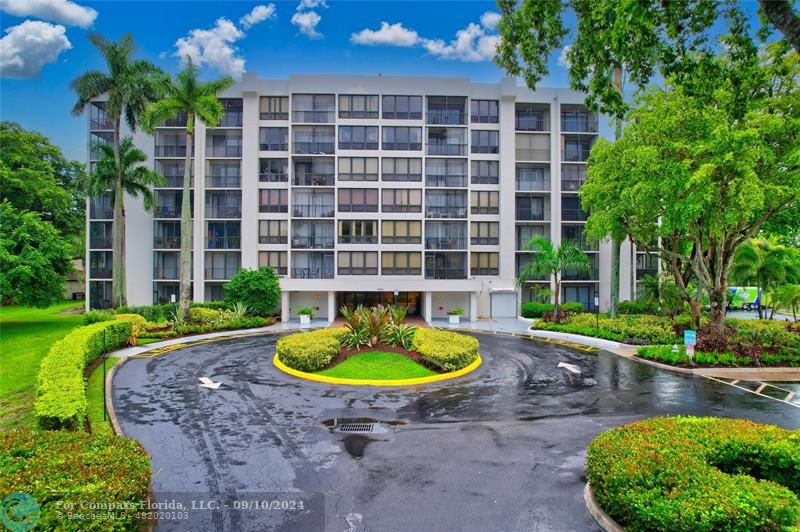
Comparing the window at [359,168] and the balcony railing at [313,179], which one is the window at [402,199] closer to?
the window at [359,168]

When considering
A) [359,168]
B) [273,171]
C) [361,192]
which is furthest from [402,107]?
[273,171]

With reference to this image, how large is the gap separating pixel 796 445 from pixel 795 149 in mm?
14341

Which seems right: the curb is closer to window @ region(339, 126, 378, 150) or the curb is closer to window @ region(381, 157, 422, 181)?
window @ region(381, 157, 422, 181)

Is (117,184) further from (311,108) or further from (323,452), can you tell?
(323,452)

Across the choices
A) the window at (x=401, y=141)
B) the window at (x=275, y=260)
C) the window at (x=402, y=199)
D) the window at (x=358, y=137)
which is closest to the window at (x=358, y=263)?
the window at (x=402, y=199)

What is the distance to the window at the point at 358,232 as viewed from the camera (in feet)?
118

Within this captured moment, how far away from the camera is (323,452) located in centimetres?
966

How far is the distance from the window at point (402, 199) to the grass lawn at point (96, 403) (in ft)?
75.4

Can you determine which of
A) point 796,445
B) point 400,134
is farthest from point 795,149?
point 400,134

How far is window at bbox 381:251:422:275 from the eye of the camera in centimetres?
3597

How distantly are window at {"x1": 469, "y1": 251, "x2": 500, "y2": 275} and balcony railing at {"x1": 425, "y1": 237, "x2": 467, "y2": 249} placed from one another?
126 cm

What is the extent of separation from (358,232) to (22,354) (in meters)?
22.2

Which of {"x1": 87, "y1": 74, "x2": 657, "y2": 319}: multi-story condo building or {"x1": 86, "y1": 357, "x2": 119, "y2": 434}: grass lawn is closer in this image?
{"x1": 86, "y1": 357, "x2": 119, "y2": 434}: grass lawn

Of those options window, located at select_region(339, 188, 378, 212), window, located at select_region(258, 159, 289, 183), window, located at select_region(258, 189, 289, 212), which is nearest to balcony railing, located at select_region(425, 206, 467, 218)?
window, located at select_region(339, 188, 378, 212)
